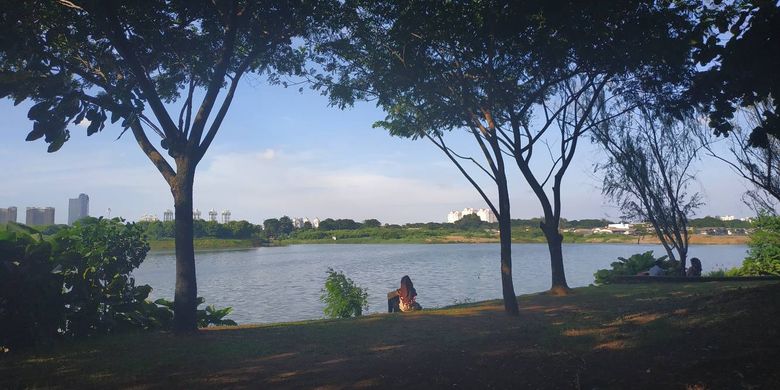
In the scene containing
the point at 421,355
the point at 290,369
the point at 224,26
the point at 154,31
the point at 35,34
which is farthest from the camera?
the point at 224,26

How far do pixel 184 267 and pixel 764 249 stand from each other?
1959cm

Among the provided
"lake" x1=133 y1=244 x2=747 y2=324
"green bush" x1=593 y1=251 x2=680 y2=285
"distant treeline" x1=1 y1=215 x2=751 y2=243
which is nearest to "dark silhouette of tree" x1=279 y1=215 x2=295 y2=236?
"distant treeline" x1=1 y1=215 x2=751 y2=243

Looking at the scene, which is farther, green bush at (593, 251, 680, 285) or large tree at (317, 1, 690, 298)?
green bush at (593, 251, 680, 285)

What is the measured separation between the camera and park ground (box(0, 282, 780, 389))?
221 inches

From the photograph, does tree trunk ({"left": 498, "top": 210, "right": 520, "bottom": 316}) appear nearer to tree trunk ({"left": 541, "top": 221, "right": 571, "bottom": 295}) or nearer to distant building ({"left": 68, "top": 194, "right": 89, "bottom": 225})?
tree trunk ({"left": 541, "top": 221, "right": 571, "bottom": 295})

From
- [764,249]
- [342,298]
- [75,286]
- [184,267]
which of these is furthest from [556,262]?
[75,286]

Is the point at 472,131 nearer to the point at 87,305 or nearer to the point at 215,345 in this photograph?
the point at 215,345

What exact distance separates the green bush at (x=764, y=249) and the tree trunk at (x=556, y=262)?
891cm

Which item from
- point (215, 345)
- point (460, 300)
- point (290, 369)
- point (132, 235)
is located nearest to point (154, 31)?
point (132, 235)

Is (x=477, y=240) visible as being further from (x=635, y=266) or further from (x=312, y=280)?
(x=312, y=280)

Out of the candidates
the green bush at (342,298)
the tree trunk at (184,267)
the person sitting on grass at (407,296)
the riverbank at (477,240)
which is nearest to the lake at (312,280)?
the green bush at (342,298)

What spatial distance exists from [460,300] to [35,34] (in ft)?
41.0

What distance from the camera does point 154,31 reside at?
31.2 feet

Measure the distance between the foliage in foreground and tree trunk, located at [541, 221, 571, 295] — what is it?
9373 mm
